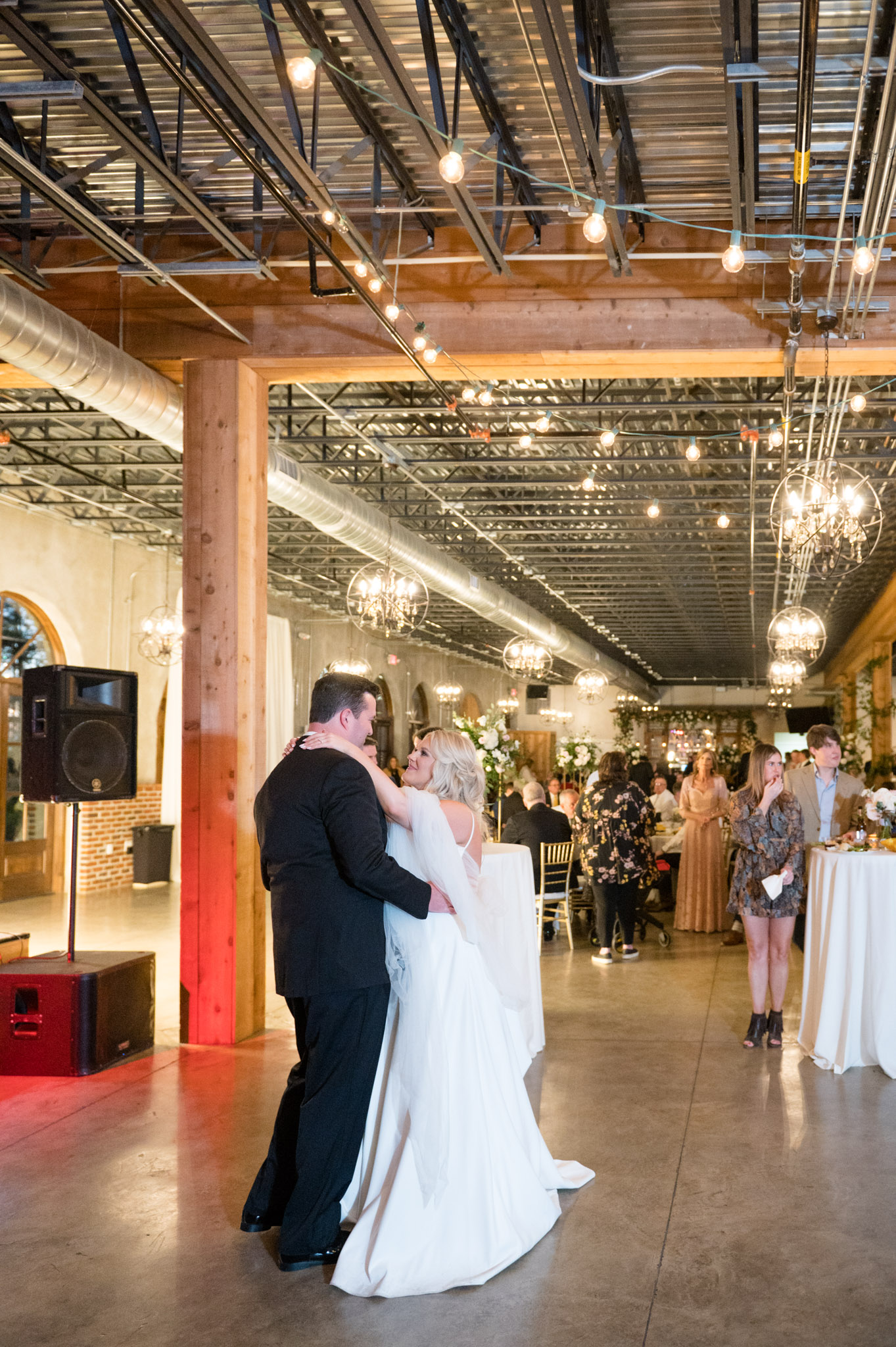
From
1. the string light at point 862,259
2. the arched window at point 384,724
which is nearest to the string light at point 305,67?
the string light at point 862,259

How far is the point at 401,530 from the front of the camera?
12.2 m

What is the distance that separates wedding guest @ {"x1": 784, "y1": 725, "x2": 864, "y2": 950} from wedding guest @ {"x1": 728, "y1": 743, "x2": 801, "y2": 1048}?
782mm

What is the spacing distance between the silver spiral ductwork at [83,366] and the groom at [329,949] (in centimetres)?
288

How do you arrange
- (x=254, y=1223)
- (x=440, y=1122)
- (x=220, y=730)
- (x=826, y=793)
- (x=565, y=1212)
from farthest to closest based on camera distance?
1. (x=826, y=793)
2. (x=220, y=730)
3. (x=565, y=1212)
4. (x=254, y=1223)
5. (x=440, y=1122)

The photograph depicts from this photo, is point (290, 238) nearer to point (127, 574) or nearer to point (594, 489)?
point (594, 489)

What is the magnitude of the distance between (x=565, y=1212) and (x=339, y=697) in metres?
1.83

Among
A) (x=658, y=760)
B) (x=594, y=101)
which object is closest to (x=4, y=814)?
(x=594, y=101)

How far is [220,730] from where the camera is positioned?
→ 5.92 m

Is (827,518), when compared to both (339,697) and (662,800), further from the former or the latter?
(662,800)

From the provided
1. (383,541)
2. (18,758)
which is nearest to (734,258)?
(383,541)

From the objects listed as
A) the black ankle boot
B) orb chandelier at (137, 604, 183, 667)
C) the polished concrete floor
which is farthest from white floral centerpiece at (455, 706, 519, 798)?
orb chandelier at (137, 604, 183, 667)

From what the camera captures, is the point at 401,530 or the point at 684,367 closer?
the point at 684,367

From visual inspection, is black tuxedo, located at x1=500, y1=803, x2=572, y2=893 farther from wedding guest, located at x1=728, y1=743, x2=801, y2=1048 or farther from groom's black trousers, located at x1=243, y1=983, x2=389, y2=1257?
A: groom's black trousers, located at x1=243, y1=983, x2=389, y2=1257

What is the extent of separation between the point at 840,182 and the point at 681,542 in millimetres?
9804
